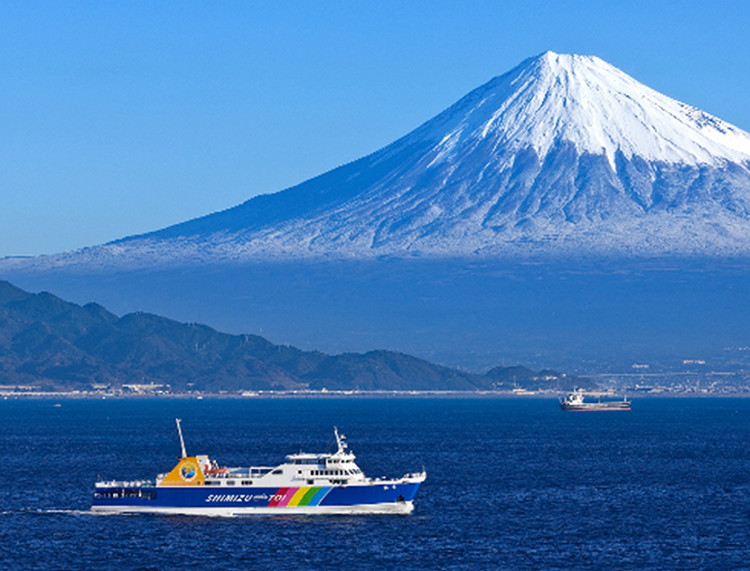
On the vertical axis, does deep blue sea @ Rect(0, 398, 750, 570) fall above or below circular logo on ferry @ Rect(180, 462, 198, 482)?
below

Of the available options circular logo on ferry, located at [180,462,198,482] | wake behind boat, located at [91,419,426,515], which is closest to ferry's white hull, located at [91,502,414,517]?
wake behind boat, located at [91,419,426,515]

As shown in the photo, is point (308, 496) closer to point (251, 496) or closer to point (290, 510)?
point (290, 510)

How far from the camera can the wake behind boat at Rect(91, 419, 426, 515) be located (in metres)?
104

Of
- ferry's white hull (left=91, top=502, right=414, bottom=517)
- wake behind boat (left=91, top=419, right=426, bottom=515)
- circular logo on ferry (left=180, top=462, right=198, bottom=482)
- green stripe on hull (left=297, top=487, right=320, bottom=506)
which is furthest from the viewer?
ferry's white hull (left=91, top=502, right=414, bottom=517)

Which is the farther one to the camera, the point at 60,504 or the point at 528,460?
the point at 528,460

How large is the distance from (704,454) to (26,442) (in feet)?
269

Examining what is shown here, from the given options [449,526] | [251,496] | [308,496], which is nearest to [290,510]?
[308,496]

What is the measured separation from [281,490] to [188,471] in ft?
20.5

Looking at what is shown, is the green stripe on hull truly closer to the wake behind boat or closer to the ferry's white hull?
the wake behind boat

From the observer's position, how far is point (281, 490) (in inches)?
4109

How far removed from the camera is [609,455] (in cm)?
17088

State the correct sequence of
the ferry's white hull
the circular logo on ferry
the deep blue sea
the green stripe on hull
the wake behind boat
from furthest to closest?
the ferry's white hull < the circular logo on ferry < the green stripe on hull < the wake behind boat < the deep blue sea

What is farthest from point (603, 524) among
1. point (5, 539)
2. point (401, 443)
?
point (401, 443)

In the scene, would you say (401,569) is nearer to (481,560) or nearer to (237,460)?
(481,560)
